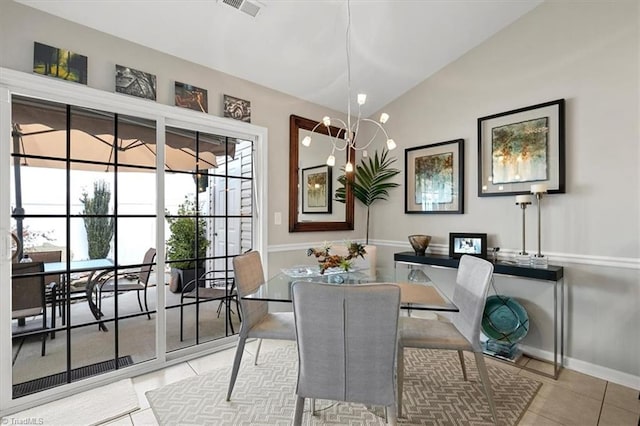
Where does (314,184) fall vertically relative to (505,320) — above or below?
above

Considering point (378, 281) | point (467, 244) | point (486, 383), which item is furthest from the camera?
point (467, 244)

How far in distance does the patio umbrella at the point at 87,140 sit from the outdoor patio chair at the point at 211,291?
1.07 m

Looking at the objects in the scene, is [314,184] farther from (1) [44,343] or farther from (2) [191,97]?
(1) [44,343]

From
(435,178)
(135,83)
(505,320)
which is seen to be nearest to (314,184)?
(435,178)

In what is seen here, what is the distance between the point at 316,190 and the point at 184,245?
1.67 meters

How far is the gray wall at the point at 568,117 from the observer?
7.55 feet

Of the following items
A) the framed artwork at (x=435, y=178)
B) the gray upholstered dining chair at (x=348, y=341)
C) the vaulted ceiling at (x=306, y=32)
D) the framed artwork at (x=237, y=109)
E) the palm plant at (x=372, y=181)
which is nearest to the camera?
the gray upholstered dining chair at (x=348, y=341)

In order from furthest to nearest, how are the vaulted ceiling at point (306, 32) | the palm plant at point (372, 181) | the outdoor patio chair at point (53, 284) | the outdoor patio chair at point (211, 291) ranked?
1. the palm plant at point (372, 181)
2. the outdoor patio chair at point (211, 291)
3. the vaulted ceiling at point (306, 32)
4. the outdoor patio chair at point (53, 284)

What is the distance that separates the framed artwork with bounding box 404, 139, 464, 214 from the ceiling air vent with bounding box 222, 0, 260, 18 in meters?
2.28

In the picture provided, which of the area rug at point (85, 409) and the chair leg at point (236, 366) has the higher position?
the chair leg at point (236, 366)

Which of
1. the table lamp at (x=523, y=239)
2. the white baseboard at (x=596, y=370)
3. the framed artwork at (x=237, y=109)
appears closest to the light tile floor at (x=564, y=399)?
the white baseboard at (x=596, y=370)

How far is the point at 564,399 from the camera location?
2156 millimetres

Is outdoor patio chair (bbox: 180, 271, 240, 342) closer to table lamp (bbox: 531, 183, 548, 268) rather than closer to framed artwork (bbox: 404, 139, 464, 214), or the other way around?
framed artwork (bbox: 404, 139, 464, 214)

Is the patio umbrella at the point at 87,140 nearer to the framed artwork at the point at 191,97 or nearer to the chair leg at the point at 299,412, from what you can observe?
the framed artwork at the point at 191,97
